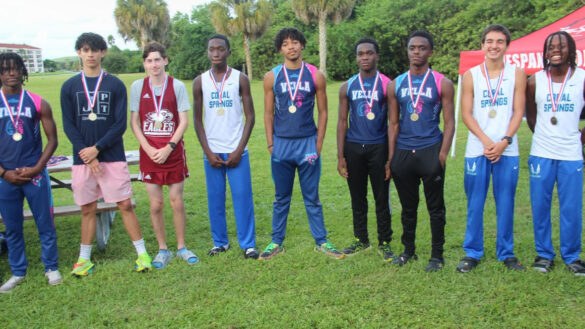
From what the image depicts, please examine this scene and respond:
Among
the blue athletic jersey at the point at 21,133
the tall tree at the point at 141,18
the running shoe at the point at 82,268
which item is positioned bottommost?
the running shoe at the point at 82,268

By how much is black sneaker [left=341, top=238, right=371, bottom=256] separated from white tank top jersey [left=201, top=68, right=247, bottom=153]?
1.58 m

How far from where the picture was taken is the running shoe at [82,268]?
445 cm

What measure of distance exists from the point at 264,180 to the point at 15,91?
469 cm

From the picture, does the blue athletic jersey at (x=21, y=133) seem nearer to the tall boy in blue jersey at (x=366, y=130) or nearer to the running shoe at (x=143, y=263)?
the running shoe at (x=143, y=263)

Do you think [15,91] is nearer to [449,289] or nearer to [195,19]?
[449,289]

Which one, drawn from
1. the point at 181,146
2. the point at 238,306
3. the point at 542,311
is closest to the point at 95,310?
the point at 238,306

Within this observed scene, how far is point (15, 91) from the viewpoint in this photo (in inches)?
168

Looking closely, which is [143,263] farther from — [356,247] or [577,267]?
[577,267]

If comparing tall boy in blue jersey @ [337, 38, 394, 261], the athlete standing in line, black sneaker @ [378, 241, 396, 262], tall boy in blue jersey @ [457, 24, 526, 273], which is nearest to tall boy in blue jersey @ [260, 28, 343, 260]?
tall boy in blue jersey @ [337, 38, 394, 261]

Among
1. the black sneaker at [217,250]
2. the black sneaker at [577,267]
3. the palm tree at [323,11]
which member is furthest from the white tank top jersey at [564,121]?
the palm tree at [323,11]

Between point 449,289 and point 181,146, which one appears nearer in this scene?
point 449,289

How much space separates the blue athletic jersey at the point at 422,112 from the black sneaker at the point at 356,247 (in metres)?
1.23

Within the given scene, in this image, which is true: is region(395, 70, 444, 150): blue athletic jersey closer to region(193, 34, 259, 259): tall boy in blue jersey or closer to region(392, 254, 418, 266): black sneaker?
region(392, 254, 418, 266): black sneaker

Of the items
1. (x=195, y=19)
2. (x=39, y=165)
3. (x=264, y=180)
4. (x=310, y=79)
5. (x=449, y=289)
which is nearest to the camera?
(x=449, y=289)
